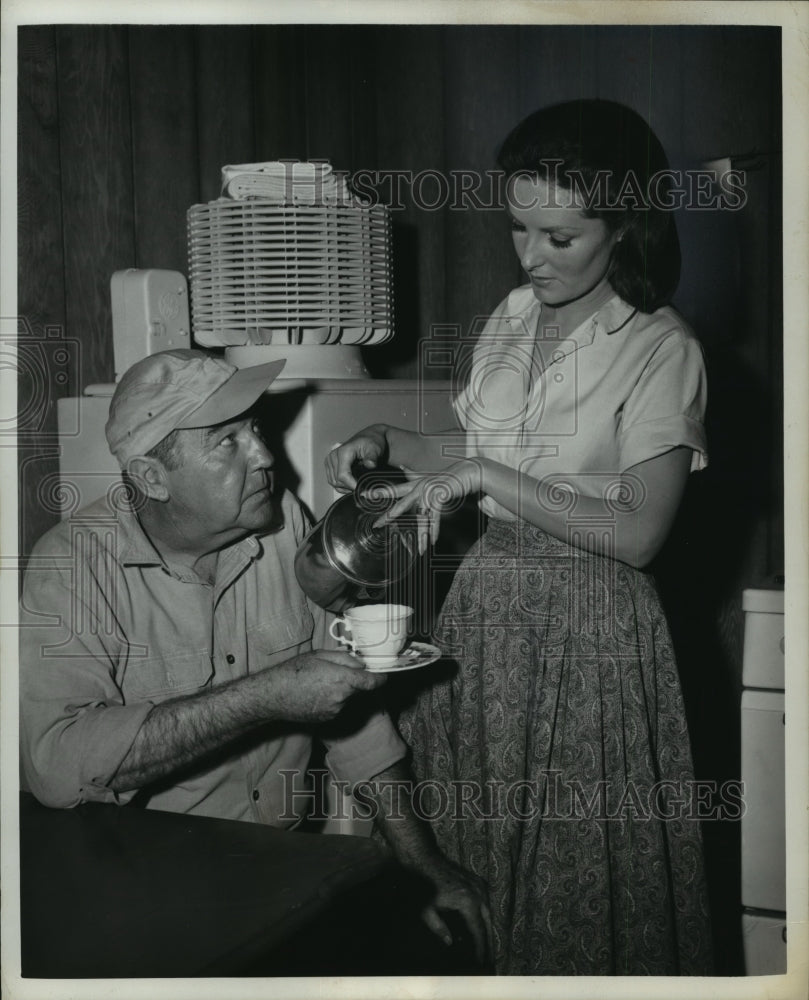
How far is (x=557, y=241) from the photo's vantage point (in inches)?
60.0

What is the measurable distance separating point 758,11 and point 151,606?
1.23m

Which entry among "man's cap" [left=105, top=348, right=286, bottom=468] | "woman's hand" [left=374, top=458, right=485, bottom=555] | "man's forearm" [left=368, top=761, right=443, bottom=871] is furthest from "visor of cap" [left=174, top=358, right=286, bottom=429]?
"man's forearm" [left=368, top=761, right=443, bottom=871]

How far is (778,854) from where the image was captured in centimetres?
158

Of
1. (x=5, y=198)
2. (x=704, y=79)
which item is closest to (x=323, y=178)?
(x=5, y=198)

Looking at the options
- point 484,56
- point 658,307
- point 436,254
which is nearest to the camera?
point 658,307

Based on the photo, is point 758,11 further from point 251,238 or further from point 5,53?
point 5,53

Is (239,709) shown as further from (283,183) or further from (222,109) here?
(222,109)

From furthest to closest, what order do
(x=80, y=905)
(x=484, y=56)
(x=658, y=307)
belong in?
(x=484, y=56)
(x=658, y=307)
(x=80, y=905)

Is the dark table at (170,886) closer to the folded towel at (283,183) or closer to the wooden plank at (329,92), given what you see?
the folded towel at (283,183)

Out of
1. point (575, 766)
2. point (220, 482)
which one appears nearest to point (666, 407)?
point (575, 766)

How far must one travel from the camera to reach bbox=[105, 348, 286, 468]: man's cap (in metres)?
1.49

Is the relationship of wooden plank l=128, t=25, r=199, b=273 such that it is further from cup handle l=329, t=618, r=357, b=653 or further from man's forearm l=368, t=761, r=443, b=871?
man's forearm l=368, t=761, r=443, b=871

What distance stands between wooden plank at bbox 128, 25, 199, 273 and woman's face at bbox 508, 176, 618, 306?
0.54 meters

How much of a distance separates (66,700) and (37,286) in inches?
24.1
